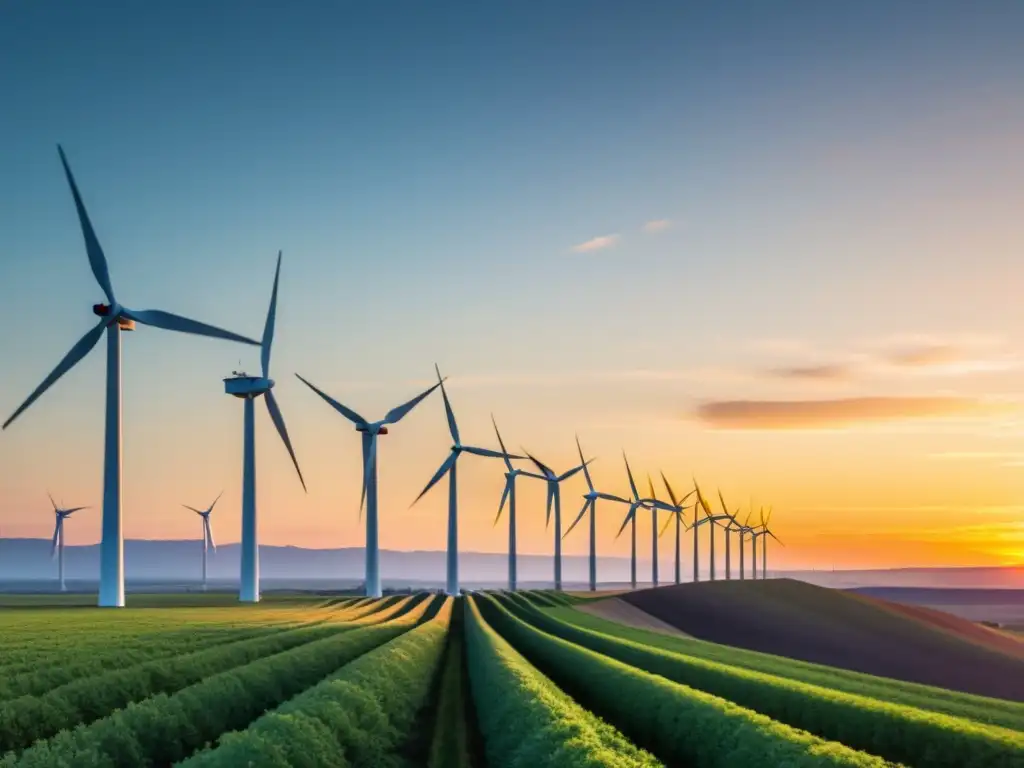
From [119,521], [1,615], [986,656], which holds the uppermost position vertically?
[119,521]

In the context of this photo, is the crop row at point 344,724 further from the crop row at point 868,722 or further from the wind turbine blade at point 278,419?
the wind turbine blade at point 278,419

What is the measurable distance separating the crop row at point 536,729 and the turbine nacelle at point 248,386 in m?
72.4

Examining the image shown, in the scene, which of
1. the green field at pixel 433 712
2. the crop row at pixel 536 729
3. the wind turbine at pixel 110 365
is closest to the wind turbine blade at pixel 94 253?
the wind turbine at pixel 110 365

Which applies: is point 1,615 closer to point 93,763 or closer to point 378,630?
point 378,630

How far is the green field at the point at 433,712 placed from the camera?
25.0m

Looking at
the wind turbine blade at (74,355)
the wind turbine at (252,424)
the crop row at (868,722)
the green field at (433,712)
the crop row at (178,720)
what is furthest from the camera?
the wind turbine at (252,424)

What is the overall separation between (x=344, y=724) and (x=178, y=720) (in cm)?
421

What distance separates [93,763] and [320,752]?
4.97m

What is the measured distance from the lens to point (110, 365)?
301 ft

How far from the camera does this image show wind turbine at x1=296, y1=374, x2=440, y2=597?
12675 centimetres

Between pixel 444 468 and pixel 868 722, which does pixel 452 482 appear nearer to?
pixel 444 468

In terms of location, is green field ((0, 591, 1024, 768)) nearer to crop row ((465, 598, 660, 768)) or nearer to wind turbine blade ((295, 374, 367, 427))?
crop row ((465, 598, 660, 768))

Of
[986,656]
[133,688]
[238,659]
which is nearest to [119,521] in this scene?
[238,659]

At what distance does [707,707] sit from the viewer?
30.5m
